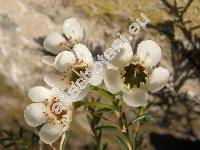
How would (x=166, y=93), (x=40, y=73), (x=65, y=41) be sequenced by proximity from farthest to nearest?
(x=40, y=73), (x=166, y=93), (x=65, y=41)

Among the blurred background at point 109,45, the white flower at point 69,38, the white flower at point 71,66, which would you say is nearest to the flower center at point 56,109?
the white flower at point 71,66

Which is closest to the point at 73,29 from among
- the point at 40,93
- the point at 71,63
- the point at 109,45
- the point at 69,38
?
the point at 69,38

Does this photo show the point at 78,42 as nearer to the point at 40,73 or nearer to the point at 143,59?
the point at 143,59

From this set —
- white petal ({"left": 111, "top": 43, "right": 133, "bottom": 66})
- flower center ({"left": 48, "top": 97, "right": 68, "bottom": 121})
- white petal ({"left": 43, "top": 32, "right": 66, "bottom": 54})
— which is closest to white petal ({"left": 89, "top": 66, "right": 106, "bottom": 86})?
white petal ({"left": 111, "top": 43, "right": 133, "bottom": 66})

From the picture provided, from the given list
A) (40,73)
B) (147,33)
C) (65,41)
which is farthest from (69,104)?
(40,73)

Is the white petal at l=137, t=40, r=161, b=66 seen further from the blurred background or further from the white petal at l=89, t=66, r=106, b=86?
the blurred background

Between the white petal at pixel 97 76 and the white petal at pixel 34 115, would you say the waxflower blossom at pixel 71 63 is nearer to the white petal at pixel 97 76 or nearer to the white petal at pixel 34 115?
the white petal at pixel 97 76

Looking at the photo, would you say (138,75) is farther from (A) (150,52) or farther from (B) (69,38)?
(B) (69,38)
